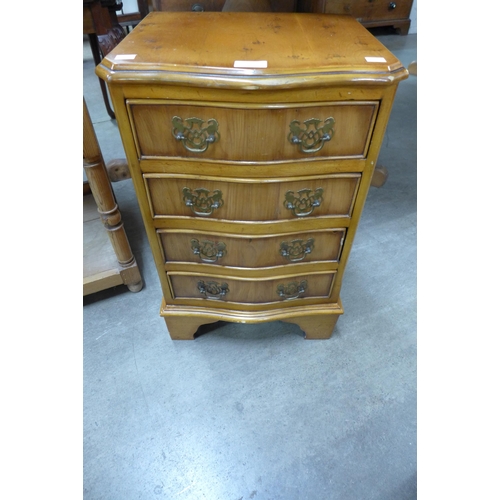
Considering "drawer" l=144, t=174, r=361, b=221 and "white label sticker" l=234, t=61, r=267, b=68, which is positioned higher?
"white label sticker" l=234, t=61, r=267, b=68

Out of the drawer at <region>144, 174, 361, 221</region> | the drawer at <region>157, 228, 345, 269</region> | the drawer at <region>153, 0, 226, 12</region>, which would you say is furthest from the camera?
the drawer at <region>153, 0, 226, 12</region>

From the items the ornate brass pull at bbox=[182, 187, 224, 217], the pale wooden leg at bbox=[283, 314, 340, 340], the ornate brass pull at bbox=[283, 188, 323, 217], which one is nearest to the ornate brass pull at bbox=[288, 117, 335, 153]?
the ornate brass pull at bbox=[283, 188, 323, 217]

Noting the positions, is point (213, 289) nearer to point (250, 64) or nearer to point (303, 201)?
point (303, 201)

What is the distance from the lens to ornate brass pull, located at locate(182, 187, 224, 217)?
2.68 feet

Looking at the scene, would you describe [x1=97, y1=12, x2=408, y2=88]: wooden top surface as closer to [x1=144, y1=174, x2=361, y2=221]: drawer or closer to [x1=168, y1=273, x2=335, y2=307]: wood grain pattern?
[x1=144, y1=174, x2=361, y2=221]: drawer

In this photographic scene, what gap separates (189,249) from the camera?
0.95 metres

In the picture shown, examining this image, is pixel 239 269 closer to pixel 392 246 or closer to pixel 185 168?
pixel 185 168

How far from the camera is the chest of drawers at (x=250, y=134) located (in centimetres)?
64

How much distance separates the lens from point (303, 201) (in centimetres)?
84

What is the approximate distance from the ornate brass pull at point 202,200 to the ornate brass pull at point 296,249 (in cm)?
22

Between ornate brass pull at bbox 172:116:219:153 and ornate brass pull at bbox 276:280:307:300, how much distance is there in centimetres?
Result: 50

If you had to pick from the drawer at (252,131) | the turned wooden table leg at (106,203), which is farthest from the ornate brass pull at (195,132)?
the turned wooden table leg at (106,203)

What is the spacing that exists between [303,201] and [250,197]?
132mm

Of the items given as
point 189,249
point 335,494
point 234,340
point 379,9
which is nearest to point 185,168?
point 189,249
